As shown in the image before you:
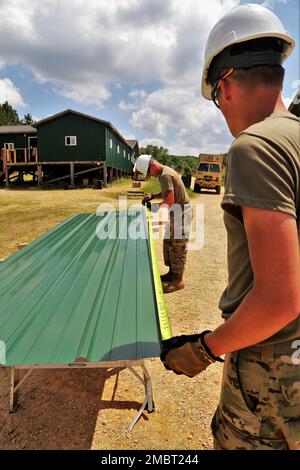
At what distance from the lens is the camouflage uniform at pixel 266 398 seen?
123 centimetres

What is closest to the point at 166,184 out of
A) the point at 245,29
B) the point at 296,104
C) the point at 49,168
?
the point at 296,104

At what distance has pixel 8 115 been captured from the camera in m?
78.6

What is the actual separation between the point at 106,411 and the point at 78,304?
991mm

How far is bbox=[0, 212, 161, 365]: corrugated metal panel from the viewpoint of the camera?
7.54 feet

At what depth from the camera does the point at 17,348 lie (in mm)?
2326

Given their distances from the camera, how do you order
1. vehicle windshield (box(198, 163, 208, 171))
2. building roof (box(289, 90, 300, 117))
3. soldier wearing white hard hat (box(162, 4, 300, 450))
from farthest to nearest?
vehicle windshield (box(198, 163, 208, 171)), building roof (box(289, 90, 300, 117)), soldier wearing white hard hat (box(162, 4, 300, 450))

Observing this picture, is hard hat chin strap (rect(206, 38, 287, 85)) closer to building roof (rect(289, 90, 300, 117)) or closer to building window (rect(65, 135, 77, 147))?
building roof (rect(289, 90, 300, 117))

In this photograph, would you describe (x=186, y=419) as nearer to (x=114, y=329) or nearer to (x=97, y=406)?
(x=97, y=406)

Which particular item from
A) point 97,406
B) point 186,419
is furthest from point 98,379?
point 186,419

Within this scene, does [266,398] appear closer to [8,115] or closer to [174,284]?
[174,284]

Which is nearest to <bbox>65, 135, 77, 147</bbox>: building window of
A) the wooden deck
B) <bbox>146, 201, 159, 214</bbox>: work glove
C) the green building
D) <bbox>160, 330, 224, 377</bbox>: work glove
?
the green building

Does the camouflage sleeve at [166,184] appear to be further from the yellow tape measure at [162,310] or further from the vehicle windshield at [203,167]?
the vehicle windshield at [203,167]

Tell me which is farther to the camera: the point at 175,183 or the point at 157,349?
the point at 175,183
